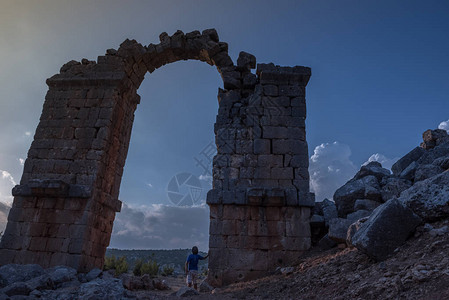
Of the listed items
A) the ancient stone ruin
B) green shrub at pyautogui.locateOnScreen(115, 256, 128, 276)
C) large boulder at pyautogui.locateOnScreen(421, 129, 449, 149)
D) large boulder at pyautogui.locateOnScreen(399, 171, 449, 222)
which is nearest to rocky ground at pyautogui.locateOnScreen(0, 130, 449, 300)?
large boulder at pyautogui.locateOnScreen(399, 171, 449, 222)

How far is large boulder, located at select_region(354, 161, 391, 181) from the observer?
7.22 metres

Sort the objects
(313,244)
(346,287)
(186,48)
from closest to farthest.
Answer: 1. (346,287)
2. (313,244)
3. (186,48)

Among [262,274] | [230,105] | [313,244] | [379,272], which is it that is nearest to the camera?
[379,272]

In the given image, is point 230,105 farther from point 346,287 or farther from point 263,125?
point 346,287

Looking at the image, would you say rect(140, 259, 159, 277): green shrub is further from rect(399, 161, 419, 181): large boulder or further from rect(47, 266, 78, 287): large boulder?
rect(399, 161, 419, 181): large boulder

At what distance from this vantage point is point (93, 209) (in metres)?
7.10

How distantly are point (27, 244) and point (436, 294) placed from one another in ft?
25.7

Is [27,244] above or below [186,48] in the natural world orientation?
below

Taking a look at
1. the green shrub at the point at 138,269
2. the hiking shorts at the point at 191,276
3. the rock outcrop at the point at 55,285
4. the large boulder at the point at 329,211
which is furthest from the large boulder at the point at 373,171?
the green shrub at the point at 138,269

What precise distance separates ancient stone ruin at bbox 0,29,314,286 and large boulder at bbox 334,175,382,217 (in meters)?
0.72

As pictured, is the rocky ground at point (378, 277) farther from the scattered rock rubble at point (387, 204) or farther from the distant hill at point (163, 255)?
the distant hill at point (163, 255)

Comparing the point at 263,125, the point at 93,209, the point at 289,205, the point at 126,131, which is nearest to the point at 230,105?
the point at 263,125

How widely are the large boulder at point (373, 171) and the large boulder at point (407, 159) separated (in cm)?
39

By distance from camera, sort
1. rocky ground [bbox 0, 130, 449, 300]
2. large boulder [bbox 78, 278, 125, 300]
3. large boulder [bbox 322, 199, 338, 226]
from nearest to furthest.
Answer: rocky ground [bbox 0, 130, 449, 300] → large boulder [bbox 78, 278, 125, 300] → large boulder [bbox 322, 199, 338, 226]
